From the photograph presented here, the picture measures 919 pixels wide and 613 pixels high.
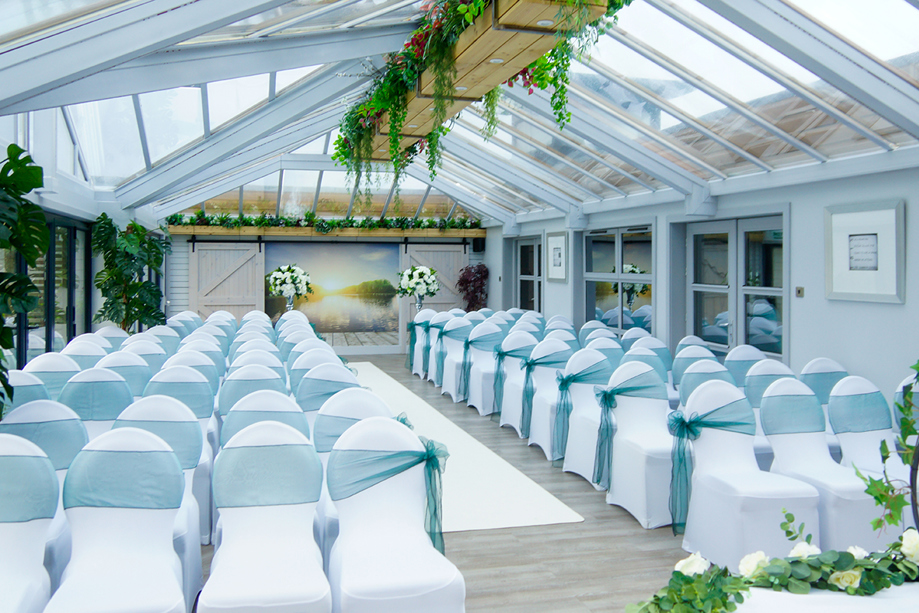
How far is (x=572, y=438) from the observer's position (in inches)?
234

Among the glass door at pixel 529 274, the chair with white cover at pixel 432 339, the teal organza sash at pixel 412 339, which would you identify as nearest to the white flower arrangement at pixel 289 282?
the teal organza sash at pixel 412 339

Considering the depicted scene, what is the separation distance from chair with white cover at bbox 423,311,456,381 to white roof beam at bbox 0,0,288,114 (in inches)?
259

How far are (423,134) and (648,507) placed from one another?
3.69 m

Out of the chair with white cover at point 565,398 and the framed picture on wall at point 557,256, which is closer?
the chair with white cover at point 565,398

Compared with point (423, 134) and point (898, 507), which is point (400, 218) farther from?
point (898, 507)

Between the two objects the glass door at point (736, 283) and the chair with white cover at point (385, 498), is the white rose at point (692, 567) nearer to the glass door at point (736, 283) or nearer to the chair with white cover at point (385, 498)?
the chair with white cover at point (385, 498)

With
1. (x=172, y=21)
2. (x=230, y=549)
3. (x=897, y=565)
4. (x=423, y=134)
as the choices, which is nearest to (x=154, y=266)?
(x=423, y=134)

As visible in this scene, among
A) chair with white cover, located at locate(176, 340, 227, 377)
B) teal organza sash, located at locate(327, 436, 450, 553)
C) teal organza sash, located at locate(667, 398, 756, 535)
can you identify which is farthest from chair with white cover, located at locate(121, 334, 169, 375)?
teal organza sash, located at locate(667, 398, 756, 535)

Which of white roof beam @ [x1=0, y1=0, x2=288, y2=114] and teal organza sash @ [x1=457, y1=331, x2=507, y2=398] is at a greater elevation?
white roof beam @ [x1=0, y1=0, x2=288, y2=114]

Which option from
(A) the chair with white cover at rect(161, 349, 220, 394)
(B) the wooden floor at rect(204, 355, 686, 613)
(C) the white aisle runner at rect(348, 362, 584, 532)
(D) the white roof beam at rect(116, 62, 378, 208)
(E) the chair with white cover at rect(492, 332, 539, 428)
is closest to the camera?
(B) the wooden floor at rect(204, 355, 686, 613)

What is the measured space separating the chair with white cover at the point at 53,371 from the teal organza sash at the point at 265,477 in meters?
3.00

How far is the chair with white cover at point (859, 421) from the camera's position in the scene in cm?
459

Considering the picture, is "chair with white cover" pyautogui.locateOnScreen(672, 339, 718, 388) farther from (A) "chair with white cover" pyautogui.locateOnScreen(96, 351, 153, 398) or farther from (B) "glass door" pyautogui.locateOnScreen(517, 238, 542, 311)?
(B) "glass door" pyautogui.locateOnScreen(517, 238, 542, 311)

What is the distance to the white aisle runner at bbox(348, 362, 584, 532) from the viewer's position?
191 inches
